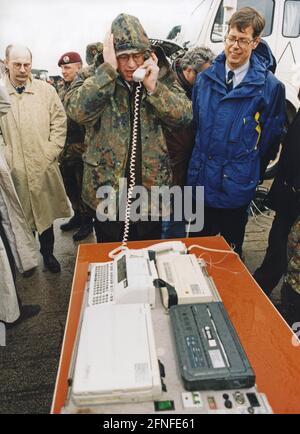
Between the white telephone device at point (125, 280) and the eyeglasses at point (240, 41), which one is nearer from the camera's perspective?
the white telephone device at point (125, 280)

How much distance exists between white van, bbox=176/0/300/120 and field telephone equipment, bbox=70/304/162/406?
4.41 metres

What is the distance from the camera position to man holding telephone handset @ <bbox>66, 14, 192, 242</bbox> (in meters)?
1.62

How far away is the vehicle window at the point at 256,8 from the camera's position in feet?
14.1

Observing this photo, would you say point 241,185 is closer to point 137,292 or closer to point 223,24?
point 137,292

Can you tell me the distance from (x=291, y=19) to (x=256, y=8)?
1.55 ft

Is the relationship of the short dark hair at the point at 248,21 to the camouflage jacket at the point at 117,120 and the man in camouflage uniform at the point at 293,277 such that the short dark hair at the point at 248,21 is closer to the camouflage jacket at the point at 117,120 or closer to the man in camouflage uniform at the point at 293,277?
the camouflage jacket at the point at 117,120

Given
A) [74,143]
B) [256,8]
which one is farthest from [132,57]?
[256,8]

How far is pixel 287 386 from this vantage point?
39.4 inches

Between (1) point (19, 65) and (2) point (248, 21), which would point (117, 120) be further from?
(1) point (19, 65)

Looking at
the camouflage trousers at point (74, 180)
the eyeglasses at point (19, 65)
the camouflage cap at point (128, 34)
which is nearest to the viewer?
the camouflage cap at point (128, 34)

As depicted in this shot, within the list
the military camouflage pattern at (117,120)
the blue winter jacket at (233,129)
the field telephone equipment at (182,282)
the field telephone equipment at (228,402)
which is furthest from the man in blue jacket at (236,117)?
the field telephone equipment at (228,402)

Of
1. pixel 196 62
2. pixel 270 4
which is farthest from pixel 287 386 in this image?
pixel 270 4

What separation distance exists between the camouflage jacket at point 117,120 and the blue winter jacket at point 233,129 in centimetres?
32

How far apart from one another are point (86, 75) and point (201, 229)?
1242 millimetres
